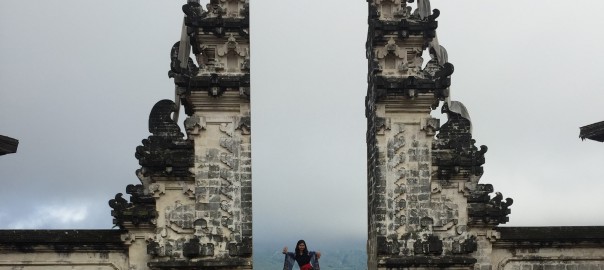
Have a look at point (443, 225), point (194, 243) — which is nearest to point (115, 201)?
point (194, 243)

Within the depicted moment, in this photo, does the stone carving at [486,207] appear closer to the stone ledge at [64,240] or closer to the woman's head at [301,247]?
the woman's head at [301,247]

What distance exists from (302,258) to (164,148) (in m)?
2.79

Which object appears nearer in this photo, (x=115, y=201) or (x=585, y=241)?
(x=115, y=201)

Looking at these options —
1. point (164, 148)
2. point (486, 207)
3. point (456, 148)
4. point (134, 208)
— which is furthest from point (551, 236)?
point (134, 208)

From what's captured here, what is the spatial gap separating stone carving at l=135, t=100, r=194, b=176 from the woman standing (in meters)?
2.08

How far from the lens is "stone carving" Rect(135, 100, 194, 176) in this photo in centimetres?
1253

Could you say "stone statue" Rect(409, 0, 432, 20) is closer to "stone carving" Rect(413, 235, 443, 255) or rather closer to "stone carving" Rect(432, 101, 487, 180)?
"stone carving" Rect(432, 101, 487, 180)

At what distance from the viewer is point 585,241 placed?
13320mm

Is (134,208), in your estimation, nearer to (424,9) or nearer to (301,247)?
(301,247)

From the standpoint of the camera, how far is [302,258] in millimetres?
12898

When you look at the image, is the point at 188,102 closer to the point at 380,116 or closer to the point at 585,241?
the point at 380,116

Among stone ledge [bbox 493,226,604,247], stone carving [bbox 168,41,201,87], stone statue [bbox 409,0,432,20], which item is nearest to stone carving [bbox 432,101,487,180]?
stone ledge [bbox 493,226,604,247]

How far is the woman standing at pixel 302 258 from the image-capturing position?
1289 cm

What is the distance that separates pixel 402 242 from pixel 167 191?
12.3 feet
